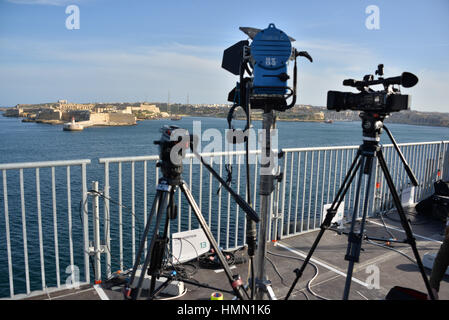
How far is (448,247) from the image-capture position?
2.71 metres

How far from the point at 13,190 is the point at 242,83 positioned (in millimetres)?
14584

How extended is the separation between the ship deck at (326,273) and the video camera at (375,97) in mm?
1579

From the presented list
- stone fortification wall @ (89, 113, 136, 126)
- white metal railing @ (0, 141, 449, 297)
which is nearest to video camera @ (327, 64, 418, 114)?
white metal railing @ (0, 141, 449, 297)

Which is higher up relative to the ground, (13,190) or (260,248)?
(260,248)

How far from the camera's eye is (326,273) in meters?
3.48

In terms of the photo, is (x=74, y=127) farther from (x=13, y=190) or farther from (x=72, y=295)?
(x=72, y=295)

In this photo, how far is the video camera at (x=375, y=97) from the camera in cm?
223

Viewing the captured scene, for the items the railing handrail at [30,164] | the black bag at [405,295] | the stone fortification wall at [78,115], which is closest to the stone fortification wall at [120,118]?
the stone fortification wall at [78,115]

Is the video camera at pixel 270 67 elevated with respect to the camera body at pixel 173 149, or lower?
elevated

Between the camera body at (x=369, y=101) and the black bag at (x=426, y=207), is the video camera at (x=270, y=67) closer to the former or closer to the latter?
the camera body at (x=369, y=101)

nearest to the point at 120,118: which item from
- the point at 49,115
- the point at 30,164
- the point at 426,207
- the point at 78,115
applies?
the point at 78,115

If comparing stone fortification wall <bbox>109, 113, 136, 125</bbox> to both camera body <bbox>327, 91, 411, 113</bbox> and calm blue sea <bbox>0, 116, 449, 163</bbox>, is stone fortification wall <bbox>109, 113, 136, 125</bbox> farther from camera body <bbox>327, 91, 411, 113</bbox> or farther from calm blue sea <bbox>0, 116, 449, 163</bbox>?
camera body <bbox>327, 91, 411, 113</bbox>
